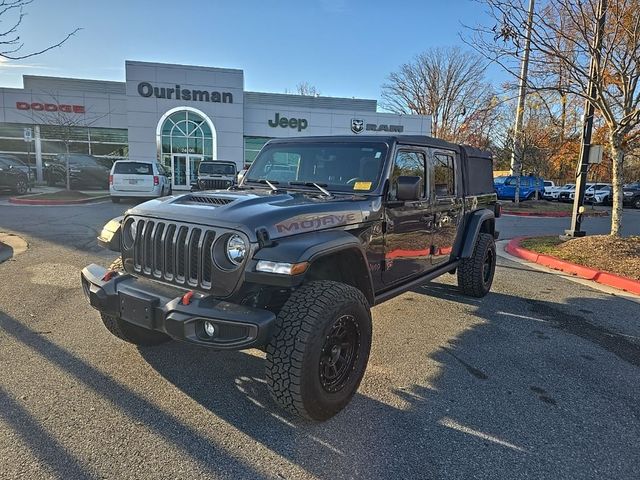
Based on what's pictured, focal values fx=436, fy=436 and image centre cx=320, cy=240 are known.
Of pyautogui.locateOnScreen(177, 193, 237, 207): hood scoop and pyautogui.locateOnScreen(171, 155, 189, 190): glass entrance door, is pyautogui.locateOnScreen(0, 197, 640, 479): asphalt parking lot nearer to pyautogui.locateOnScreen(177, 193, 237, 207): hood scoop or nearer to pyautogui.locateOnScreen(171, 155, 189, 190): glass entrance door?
pyautogui.locateOnScreen(177, 193, 237, 207): hood scoop

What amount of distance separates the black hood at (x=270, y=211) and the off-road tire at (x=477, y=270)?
2.44 metres

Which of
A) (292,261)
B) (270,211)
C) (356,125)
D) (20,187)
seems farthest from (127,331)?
(356,125)

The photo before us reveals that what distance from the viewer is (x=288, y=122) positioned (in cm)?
2825

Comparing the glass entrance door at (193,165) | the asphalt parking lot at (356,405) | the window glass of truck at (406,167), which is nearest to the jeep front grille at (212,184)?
the asphalt parking lot at (356,405)

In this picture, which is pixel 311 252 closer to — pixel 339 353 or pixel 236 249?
pixel 236 249

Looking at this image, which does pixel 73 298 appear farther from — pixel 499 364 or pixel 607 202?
pixel 607 202

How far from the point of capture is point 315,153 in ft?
13.6

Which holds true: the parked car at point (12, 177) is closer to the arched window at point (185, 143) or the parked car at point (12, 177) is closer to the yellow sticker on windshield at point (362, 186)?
the arched window at point (185, 143)

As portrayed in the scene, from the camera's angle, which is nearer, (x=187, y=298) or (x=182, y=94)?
(x=187, y=298)

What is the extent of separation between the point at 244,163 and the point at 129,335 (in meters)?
24.9

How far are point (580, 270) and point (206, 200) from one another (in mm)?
6779

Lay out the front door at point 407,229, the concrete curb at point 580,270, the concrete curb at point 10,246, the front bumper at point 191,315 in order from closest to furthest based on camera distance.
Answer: the front bumper at point 191,315 → the front door at point 407,229 → the concrete curb at point 580,270 → the concrete curb at point 10,246

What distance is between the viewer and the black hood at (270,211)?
2.77m

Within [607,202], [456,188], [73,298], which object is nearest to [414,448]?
[456,188]
